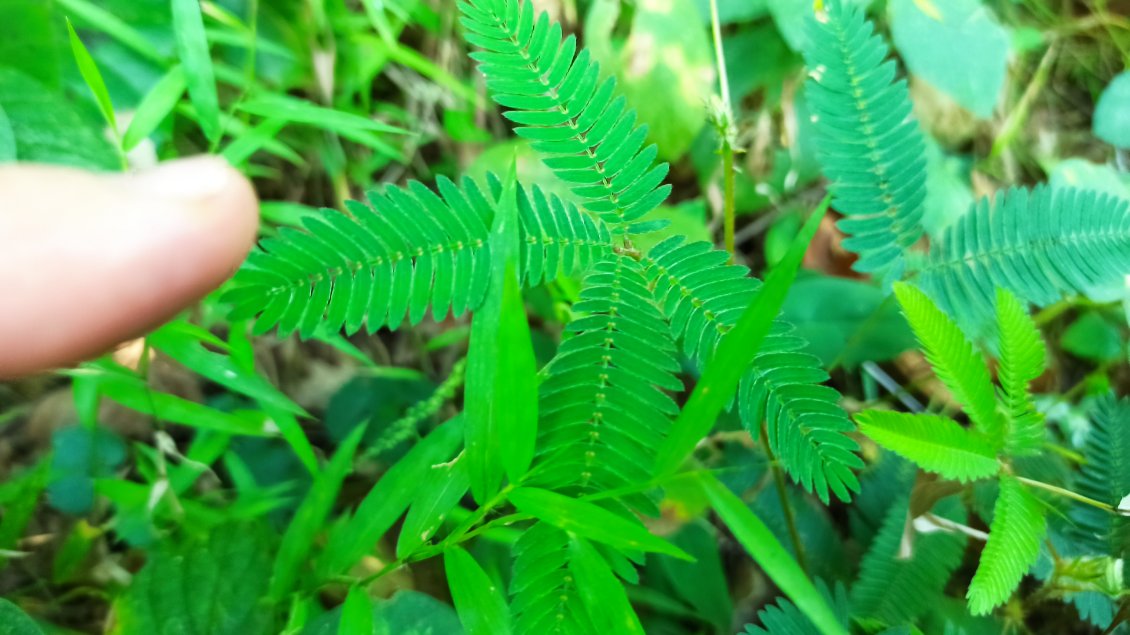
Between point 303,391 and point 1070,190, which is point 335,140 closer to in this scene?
point 303,391

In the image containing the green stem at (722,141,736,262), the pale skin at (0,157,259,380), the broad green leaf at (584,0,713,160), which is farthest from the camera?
the broad green leaf at (584,0,713,160)

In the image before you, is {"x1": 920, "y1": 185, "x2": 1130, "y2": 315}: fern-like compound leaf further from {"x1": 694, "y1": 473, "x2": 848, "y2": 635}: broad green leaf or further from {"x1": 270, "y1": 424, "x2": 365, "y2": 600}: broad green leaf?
{"x1": 270, "y1": 424, "x2": 365, "y2": 600}: broad green leaf

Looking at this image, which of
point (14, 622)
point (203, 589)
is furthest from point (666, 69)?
point (14, 622)

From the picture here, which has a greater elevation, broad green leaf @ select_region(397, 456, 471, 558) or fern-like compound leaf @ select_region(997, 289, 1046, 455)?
fern-like compound leaf @ select_region(997, 289, 1046, 455)

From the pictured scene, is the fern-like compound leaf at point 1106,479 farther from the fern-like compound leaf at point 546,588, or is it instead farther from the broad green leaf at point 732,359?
the fern-like compound leaf at point 546,588

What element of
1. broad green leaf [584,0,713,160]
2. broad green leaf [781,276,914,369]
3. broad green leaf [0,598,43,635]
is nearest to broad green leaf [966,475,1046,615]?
broad green leaf [781,276,914,369]

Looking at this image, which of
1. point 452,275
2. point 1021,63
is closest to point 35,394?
point 452,275

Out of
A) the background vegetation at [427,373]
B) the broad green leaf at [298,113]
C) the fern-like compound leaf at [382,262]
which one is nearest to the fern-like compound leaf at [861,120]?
the background vegetation at [427,373]

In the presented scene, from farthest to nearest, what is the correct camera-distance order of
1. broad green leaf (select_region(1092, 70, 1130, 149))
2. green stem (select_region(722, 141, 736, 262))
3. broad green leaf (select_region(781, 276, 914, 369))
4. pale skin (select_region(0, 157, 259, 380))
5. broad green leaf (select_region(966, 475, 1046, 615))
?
1. broad green leaf (select_region(1092, 70, 1130, 149))
2. broad green leaf (select_region(781, 276, 914, 369))
3. green stem (select_region(722, 141, 736, 262))
4. broad green leaf (select_region(966, 475, 1046, 615))
5. pale skin (select_region(0, 157, 259, 380))
